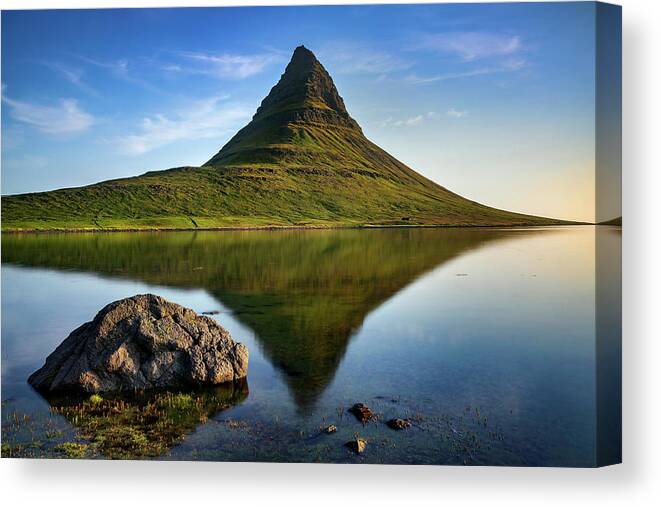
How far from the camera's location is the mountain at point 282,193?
96938 mm

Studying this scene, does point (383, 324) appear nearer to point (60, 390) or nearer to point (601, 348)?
point (601, 348)

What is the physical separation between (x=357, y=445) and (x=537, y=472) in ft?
10.7

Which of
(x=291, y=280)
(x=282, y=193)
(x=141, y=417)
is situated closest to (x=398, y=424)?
(x=141, y=417)

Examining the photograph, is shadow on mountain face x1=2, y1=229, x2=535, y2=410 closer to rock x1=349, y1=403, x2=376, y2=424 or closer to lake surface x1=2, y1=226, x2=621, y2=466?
lake surface x1=2, y1=226, x2=621, y2=466

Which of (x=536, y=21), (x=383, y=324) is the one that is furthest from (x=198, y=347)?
(x=536, y=21)

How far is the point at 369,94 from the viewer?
1692cm

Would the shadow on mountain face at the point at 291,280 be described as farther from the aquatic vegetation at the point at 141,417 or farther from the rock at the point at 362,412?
the aquatic vegetation at the point at 141,417

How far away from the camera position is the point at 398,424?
32.4 feet

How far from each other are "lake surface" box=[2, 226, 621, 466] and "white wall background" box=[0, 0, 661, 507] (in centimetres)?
29

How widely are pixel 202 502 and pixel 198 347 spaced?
3.76 metres

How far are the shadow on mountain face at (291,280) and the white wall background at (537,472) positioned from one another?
222 cm

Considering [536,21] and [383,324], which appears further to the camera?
[383,324]

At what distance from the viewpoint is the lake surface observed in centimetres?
941

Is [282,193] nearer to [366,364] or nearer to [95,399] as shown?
[366,364]
